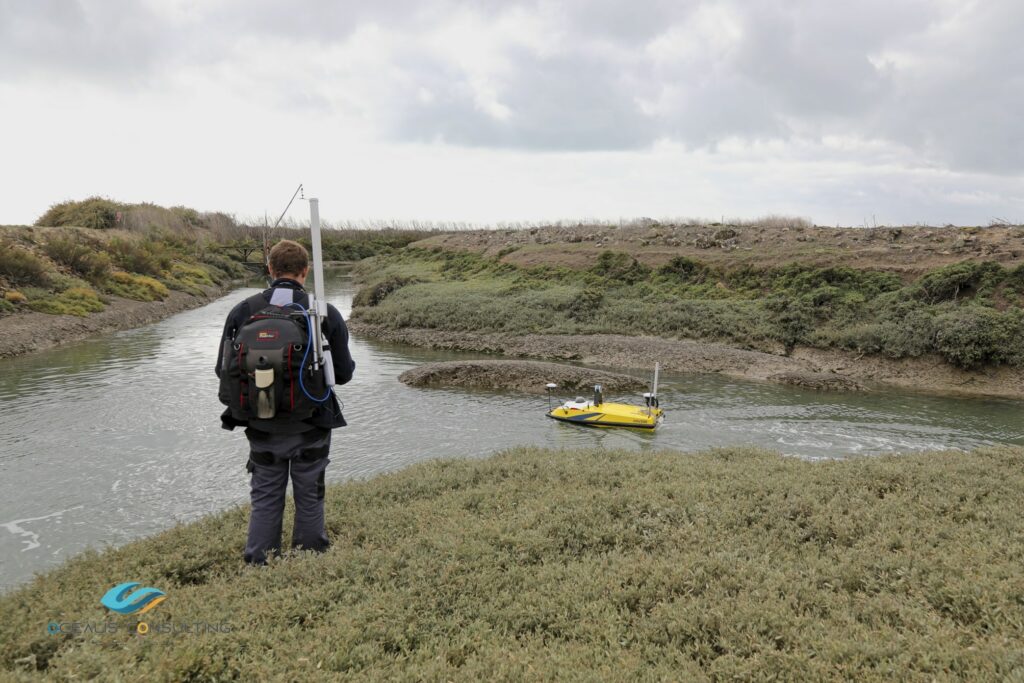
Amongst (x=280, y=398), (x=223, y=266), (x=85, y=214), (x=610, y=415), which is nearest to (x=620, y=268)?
(x=610, y=415)

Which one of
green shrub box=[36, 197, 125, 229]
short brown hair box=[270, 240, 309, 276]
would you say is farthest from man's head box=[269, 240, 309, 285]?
green shrub box=[36, 197, 125, 229]

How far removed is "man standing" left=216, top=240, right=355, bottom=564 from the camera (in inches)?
227

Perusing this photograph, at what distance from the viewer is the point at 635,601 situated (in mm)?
5543

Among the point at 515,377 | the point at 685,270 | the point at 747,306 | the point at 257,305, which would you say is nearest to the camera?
the point at 257,305

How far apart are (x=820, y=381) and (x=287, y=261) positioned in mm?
20315

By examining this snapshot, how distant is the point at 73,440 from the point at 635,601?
14.7 meters

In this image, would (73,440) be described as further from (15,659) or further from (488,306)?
(488,306)

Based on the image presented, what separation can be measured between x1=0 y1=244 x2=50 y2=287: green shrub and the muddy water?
10177 millimetres

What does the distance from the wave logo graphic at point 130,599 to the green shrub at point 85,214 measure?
70.3 meters

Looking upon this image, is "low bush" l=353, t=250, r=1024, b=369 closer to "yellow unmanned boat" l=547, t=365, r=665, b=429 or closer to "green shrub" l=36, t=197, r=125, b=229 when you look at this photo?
"yellow unmanned boat" l=547, t=365, r=665, b=429

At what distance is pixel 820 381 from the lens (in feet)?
70.7

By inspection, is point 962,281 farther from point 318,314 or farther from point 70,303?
point 70,303

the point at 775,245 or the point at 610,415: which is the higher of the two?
the point at 775,245

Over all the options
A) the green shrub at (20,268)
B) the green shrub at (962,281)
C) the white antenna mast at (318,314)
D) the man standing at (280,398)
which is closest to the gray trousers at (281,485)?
the man standing at (280,398)
